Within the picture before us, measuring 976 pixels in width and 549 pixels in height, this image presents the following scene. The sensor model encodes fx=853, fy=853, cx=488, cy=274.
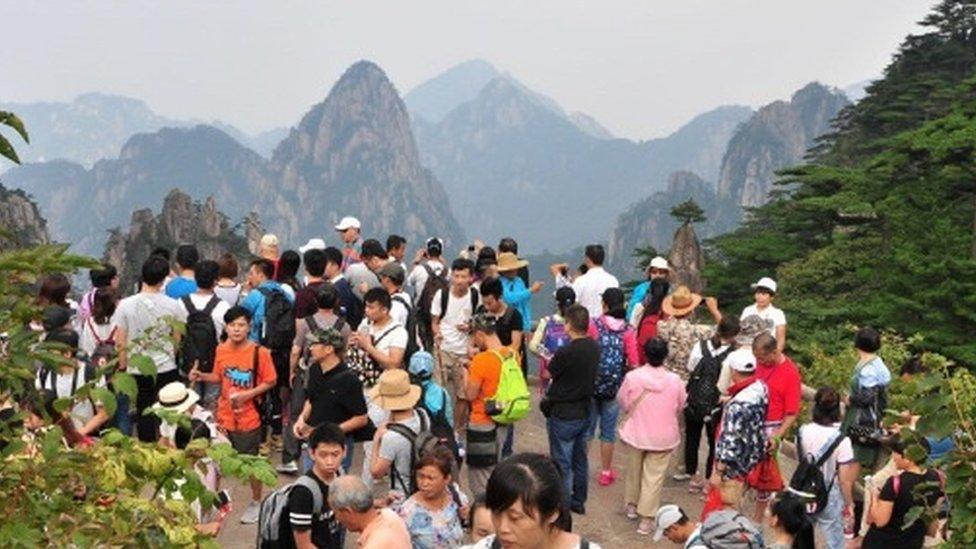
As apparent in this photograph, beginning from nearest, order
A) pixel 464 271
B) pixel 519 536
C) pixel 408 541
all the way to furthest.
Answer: pixel 519 536, pixel 408 541, pixel 464 271

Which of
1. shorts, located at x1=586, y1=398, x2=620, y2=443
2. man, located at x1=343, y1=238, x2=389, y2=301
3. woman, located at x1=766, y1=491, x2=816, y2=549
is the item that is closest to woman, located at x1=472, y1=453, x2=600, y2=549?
woman, located at x1=766, y1=491, x2=816, y2=549

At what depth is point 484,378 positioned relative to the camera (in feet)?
19.9

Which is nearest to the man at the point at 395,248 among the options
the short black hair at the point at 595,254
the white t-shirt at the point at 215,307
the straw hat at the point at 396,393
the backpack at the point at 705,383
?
the short black hair at the point at 595,254

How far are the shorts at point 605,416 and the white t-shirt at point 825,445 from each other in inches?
83.4

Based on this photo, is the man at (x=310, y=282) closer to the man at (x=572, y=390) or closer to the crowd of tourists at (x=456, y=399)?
the crowd of tourists at (x=456, y=399)

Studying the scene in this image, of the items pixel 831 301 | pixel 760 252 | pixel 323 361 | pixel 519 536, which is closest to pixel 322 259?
pixel 323 361

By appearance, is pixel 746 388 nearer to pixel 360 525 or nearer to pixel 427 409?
pixel 427 409

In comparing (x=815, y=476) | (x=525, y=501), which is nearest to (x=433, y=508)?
(x=525, y=501)

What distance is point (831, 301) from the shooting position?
20516 millimetres

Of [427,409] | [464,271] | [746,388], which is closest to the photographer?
[427,409]

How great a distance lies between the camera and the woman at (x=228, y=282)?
7199mm

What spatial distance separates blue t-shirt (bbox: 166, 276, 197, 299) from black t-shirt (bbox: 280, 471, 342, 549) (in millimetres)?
3128

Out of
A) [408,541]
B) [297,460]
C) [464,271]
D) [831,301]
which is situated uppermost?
[464,271]

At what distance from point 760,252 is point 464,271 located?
789 inches
